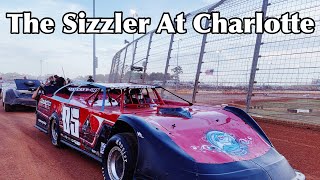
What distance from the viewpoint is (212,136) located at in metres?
3.41

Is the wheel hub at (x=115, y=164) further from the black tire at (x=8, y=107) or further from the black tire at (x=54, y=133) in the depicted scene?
the black tire at (x=8, y=107)

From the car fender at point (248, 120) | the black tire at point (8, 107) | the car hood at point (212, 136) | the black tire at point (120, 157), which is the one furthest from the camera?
the black tire at point (8, 107)

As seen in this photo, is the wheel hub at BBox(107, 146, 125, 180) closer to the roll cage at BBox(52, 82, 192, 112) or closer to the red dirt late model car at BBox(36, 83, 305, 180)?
the red dirt late model car at BBox(36, 83, 305, 180)

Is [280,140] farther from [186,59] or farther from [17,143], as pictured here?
[17,143]

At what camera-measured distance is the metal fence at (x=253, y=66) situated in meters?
6.26

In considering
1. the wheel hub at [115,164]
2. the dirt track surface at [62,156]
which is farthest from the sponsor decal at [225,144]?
the dirt track surface at [62,156]

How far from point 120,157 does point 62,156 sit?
6.12 ft

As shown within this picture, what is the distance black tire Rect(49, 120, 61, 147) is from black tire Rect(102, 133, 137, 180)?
2.13 metres

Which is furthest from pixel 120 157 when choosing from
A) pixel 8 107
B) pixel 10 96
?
pixel 8 107

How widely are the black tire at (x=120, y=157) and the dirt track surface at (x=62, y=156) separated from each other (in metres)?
0.57

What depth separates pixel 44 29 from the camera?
29.2 feet

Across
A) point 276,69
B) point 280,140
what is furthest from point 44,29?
point 280,140

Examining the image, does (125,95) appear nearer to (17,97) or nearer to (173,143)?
(173,143)

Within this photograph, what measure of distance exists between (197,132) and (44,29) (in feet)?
22.6
